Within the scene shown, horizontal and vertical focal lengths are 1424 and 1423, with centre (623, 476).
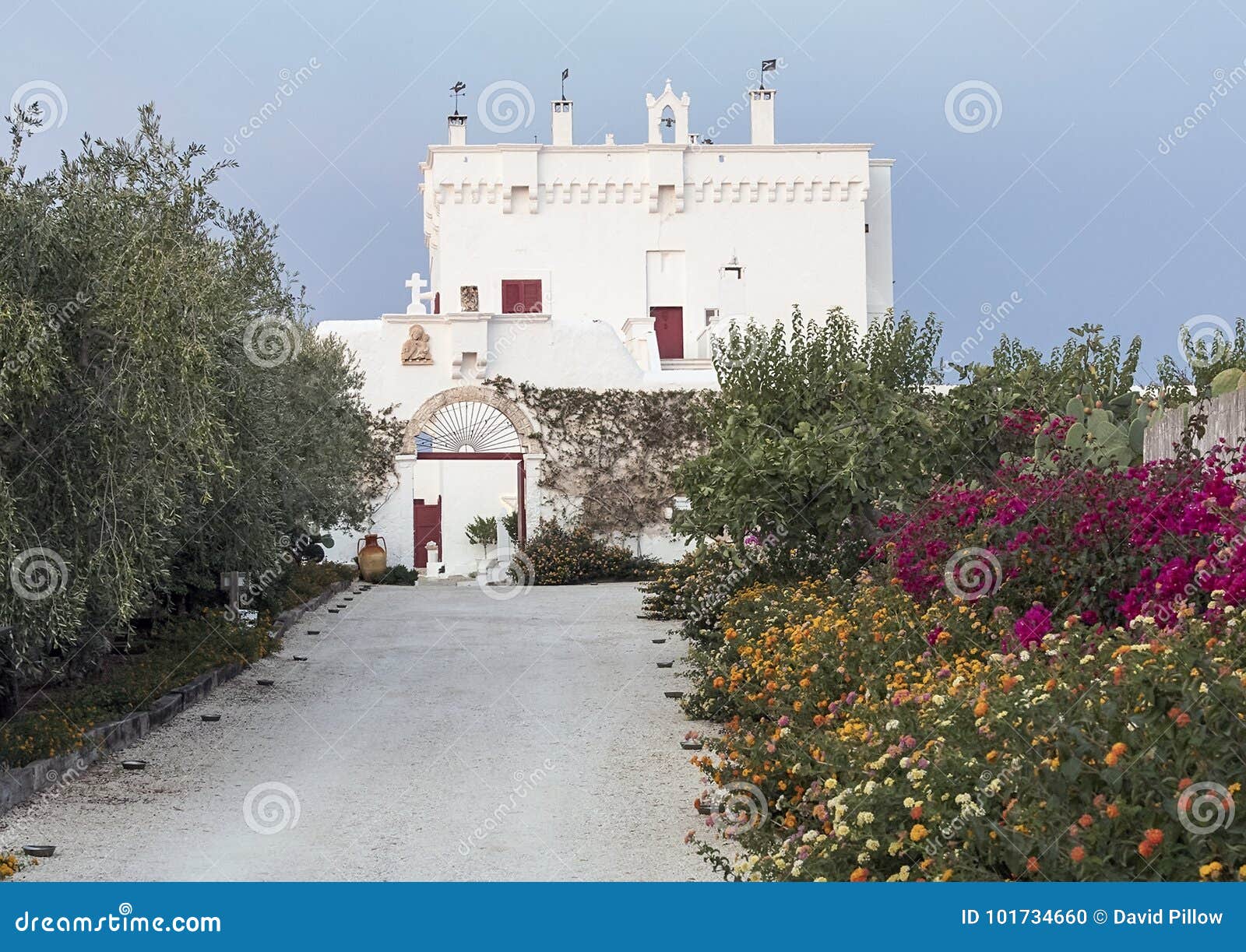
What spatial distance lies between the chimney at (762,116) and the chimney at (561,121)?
429cm

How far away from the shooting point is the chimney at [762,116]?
109 feet

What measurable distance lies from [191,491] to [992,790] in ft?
26.1

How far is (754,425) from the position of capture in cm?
1310

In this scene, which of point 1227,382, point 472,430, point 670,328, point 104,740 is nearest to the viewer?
point 104,740

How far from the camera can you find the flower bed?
162 inches

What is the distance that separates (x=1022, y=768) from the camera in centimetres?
460

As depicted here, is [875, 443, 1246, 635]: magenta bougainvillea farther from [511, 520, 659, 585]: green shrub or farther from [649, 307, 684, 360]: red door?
[649, 307, 684, 360]: red door

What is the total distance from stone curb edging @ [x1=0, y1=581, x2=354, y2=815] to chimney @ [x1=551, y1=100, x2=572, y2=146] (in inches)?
862

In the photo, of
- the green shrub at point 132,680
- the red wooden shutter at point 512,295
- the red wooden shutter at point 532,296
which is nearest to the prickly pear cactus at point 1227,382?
the green shrub at point 132,680

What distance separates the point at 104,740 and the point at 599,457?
1640 cm

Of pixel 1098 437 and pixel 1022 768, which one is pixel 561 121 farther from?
pixel 1022 768

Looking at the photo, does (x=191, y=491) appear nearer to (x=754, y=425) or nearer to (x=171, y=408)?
→ (x=171, y=408)

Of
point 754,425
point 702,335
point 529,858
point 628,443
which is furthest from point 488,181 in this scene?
point 529,858

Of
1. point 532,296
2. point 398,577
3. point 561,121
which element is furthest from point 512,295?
point 398,577
